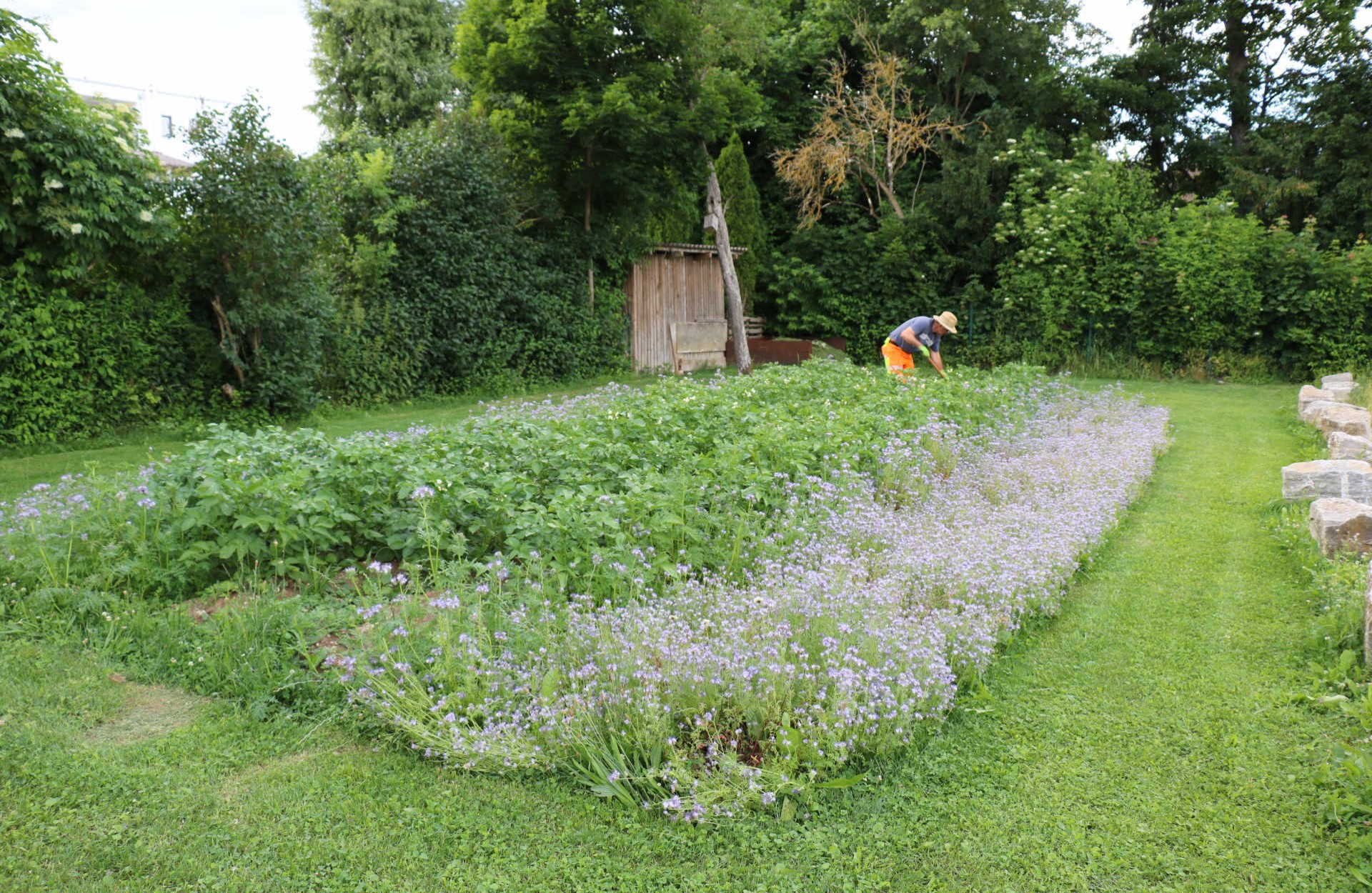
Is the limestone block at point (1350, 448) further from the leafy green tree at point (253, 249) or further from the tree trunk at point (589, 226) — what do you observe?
the tree trunk at point (589, 226)

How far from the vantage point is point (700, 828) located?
2.86 metres

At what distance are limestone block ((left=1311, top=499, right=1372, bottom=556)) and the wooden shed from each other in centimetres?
1295

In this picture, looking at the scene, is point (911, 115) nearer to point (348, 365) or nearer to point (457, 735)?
point (348, 365)

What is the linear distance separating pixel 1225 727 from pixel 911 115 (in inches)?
723

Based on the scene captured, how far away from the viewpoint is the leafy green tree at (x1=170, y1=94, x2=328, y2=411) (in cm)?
986

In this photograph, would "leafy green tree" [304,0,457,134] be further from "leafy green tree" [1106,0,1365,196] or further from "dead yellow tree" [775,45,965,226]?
"leafy green tree" [1106,0,1365,196]

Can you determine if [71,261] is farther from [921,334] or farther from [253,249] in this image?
[921,334]

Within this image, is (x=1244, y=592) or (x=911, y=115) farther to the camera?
(x=911, y=115)

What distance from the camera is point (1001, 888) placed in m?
2.61

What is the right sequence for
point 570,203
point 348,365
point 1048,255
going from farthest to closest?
point 1048,255
point 570,203
point 348,365

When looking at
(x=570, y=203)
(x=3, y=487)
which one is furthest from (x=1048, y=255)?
(x=3, y=487)

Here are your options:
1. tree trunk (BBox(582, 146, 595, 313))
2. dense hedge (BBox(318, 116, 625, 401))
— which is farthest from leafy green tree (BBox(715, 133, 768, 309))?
dense hedge (BBox(318, 116, 625, 401))

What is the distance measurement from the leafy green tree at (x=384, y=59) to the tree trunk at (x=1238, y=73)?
68.5ft

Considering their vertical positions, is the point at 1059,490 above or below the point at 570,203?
below
